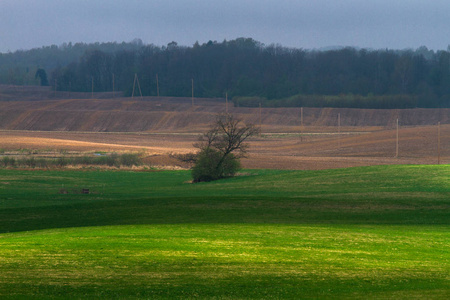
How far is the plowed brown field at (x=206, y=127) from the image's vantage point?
69.4 m

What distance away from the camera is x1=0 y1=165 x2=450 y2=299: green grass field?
10.4 metres

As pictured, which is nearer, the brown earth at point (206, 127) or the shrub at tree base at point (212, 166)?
the shrub at tree base at point (212, 166)

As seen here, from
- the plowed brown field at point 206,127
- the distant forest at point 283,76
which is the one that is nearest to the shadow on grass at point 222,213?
the plowed brown field at point 206,127

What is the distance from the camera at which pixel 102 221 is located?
21.2 meters

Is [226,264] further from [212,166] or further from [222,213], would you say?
[212,166]

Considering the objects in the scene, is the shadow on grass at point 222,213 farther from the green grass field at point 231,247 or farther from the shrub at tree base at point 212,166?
the shrub at tree base at point 212,166

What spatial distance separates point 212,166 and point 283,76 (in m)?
128

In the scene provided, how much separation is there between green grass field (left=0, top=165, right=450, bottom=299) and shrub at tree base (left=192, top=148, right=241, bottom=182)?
13992 mm

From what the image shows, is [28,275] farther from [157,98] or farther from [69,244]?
[157,98]

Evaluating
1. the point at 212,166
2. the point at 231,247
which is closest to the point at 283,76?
the point at 212,166

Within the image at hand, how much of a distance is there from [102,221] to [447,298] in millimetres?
13712

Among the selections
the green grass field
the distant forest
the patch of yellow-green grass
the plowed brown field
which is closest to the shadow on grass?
the green grass field

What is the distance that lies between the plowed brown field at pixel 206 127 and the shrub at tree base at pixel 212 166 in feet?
38.1

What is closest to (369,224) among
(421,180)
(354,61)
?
(421,180)
